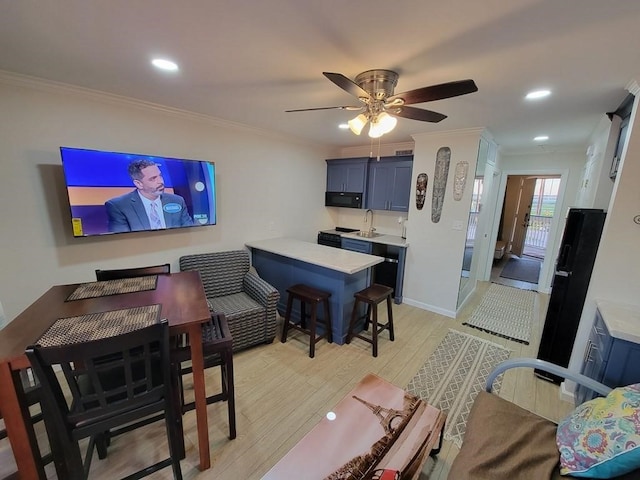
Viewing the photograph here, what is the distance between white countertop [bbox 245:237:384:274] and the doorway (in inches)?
213

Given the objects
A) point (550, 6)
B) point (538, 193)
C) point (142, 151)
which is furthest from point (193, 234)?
point (538, 193)

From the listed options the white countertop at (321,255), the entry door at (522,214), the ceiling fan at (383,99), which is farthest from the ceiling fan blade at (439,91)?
the entry door at (522,214)

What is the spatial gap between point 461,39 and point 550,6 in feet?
1.16

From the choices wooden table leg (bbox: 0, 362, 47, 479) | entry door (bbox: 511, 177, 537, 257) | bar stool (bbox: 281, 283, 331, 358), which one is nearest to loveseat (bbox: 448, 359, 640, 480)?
bar stool (bbox: 281, 283, 331, 358)

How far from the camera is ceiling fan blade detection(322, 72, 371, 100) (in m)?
1.37

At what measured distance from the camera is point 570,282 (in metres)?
2.27

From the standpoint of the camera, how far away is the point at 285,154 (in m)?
3.98

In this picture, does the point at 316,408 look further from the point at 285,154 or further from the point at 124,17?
the point at 285,154

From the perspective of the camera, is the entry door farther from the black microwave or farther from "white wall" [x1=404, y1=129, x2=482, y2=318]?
the black microwave

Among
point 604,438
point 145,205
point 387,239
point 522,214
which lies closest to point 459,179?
point 387,239

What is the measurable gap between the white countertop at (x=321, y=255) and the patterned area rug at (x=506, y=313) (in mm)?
1820

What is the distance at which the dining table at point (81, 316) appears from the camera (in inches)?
44.4

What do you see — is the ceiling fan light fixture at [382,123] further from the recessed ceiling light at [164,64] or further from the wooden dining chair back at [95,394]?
the wooden dining chair back at [95,394]

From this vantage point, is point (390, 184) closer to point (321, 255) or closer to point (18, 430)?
point (321, 255)
